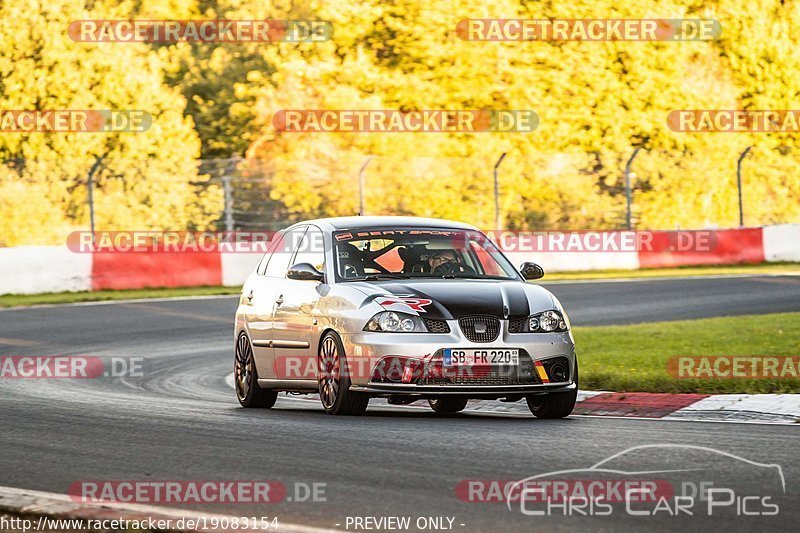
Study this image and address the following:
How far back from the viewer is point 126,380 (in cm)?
1547

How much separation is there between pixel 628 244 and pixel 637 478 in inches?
1055

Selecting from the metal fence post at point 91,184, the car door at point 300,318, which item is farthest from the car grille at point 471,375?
the metal fence post at point 91,184

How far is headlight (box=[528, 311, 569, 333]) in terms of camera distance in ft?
34.3

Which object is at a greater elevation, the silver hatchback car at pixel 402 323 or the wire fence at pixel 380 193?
the wire fence at pixel 380 193

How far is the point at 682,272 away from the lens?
3259 cm

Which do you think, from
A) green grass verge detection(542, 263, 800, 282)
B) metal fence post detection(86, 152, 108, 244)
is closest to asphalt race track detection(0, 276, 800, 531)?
metal fence post detection(86, 152, 108, 244)

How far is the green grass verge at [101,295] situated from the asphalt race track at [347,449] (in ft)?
36.6

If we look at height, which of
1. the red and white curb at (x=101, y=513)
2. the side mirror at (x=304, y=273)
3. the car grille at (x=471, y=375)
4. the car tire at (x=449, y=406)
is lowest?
the car tire at (x=449, y=406)

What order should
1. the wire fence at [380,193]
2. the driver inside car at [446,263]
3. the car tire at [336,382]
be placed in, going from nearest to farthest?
the car tire at [336,382]
the driver inside car at [446,263]
the wire fence at [380,193]

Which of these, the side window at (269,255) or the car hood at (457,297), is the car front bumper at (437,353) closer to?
the car hood at (457,297)

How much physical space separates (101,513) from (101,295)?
20.6 meters

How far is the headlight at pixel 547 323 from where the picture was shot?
34.3ft

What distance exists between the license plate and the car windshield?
112cm

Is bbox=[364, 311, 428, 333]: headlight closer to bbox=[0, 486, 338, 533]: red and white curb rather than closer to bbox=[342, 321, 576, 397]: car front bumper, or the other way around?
bbox=[342, 321, 576, 397]: car front bumper
